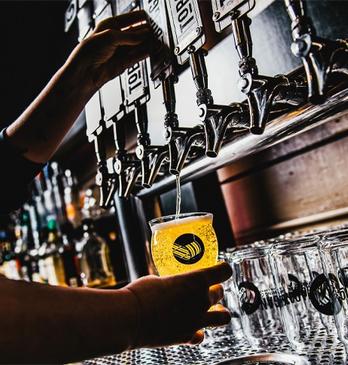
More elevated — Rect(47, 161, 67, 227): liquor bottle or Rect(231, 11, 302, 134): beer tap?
Rect(47, 161, 67, 227): liquor bottle

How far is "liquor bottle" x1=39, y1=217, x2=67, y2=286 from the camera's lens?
3650mm

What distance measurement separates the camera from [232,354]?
1.30 meters

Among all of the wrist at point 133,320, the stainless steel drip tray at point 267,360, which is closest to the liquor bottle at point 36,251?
the stainless steel drip tray at point 267,360

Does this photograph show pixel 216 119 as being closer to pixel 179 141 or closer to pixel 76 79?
pixel 179 141

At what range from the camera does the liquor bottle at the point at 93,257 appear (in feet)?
10.8

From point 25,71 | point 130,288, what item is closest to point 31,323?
point 130,288

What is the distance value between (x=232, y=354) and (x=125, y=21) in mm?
1018

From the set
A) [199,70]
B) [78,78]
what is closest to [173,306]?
[199,70]

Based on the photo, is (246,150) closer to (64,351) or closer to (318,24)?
(318,24)

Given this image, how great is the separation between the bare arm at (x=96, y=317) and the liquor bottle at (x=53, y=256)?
110 inches

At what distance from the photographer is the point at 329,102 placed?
1.10 m

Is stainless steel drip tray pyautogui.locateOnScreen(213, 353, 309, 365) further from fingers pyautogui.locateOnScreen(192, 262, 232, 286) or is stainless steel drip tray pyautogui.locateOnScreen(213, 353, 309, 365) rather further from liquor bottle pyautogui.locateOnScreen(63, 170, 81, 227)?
liquor bottle pyautogui.locateOnScreen(63, 170, 81, 227)

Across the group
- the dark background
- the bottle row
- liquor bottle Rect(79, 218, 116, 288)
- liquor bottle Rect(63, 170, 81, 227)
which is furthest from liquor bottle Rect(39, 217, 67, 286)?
the dark background

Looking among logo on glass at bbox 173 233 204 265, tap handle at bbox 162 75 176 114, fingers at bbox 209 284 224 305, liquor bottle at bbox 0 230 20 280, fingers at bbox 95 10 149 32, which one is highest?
fingers at bbox 95 10 149 32
